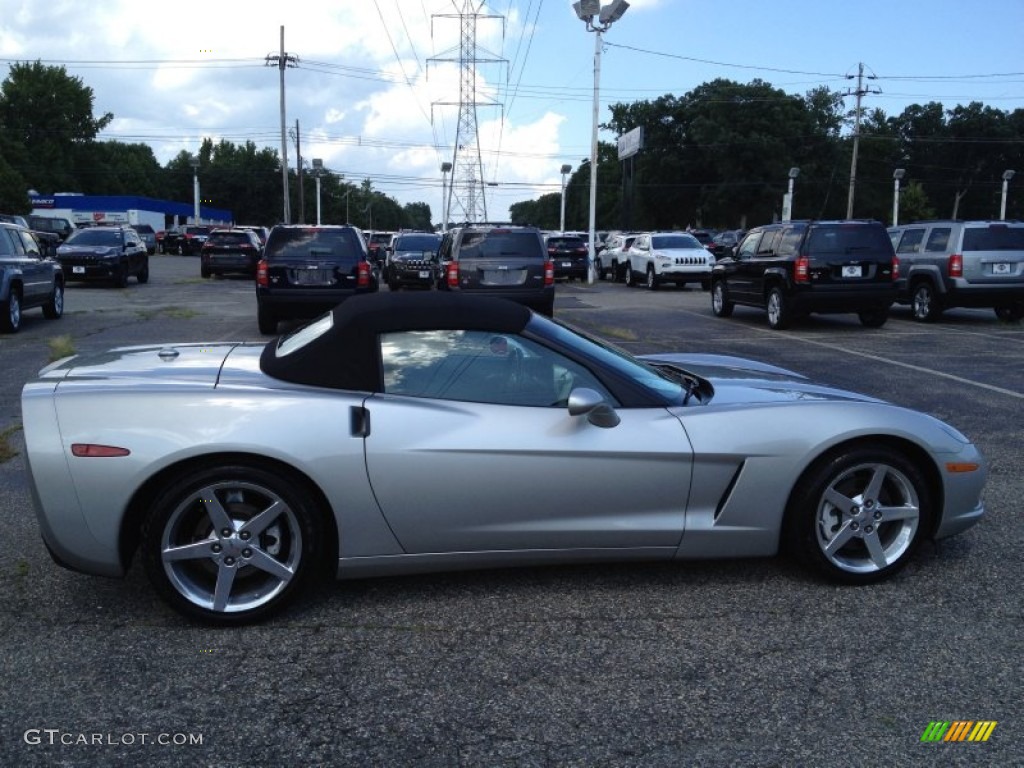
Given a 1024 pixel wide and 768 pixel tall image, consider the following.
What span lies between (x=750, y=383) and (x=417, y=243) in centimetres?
2290

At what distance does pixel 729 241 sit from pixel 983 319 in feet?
92.2

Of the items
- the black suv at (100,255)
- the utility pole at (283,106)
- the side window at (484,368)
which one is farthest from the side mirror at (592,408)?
the utility pole at (283,106)

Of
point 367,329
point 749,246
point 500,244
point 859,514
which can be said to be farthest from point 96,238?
point 859,514

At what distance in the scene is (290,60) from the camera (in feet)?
189

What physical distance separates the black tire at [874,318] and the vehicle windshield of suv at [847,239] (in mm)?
1134

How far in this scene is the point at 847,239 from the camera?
14969 mm

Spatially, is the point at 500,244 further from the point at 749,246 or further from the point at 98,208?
the point at 98,208

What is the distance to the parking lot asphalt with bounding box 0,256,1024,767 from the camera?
113 inches

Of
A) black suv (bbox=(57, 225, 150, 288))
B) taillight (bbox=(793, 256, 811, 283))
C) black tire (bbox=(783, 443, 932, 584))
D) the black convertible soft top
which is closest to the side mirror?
the black convertible soft top

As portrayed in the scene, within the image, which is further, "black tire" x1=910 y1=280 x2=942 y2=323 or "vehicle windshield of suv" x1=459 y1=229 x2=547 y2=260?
"black tire" x1=910 y1=280 x2=942 y2=323

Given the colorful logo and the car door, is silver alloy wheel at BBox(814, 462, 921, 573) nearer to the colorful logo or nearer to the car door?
the car door

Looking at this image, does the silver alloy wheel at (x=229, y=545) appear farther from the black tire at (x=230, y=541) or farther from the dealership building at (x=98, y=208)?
the dealership building at (x=98, y=208)

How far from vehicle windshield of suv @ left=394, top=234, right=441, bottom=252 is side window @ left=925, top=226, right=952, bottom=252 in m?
13.7

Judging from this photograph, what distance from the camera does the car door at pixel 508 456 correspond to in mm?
3777
